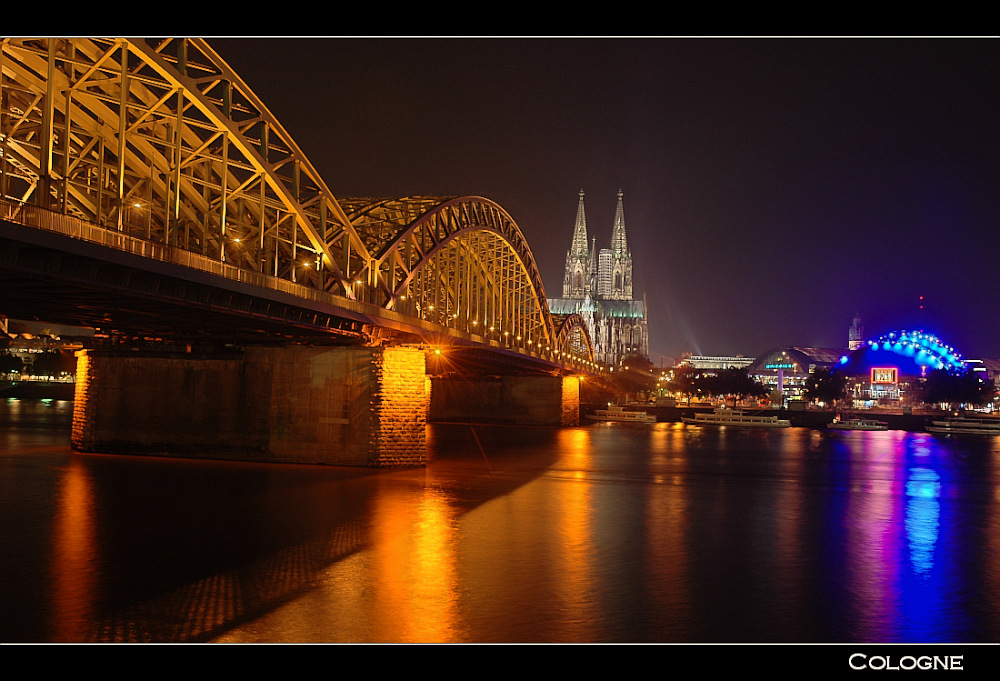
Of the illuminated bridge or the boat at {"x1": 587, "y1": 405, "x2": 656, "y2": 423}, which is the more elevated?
the illuminated bridge

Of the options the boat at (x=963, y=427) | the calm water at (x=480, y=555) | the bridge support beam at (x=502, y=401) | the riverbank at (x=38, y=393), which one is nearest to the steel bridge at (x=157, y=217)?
the calm water at (x=480, y=555)

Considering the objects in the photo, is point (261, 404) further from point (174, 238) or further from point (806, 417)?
point (806, 417)

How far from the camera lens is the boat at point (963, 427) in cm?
9931

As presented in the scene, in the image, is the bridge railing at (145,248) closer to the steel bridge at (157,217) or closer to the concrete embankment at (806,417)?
the steel bridge at (157,217)

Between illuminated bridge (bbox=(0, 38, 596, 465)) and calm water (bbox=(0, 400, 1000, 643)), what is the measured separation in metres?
4.75

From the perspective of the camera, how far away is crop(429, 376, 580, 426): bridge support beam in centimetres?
9531

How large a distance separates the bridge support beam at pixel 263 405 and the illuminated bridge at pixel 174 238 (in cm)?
11

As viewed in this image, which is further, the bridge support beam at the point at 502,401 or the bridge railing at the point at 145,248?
the bridge support beam at the point at 502,401

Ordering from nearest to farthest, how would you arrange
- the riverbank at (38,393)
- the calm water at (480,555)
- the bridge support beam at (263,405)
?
the calm water at (480,555), the bridge support beam at (263,405), the riverbank at (38,393)

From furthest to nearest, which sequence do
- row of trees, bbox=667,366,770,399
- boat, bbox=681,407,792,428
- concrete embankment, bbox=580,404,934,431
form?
row of trees, bbox=667,366,770,399 → concrete embankment, bbox=580,404,934,431 → boat, bbox=681,407,792,428

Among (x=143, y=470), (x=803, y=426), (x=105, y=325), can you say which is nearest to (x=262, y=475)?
(x=143, y=470)

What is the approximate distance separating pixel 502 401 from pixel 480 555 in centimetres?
7481

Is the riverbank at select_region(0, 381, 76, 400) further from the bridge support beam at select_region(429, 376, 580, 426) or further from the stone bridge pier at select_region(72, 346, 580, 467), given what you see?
the stone bridge pier at select_region(72, 346, 580, 467)

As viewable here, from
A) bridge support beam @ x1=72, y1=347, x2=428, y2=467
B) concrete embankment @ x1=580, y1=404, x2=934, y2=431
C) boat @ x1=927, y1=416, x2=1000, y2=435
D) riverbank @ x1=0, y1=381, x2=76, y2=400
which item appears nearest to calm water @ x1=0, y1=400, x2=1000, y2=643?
bridge support beam @ x1=72, y1=347, x2=428, y2=467
